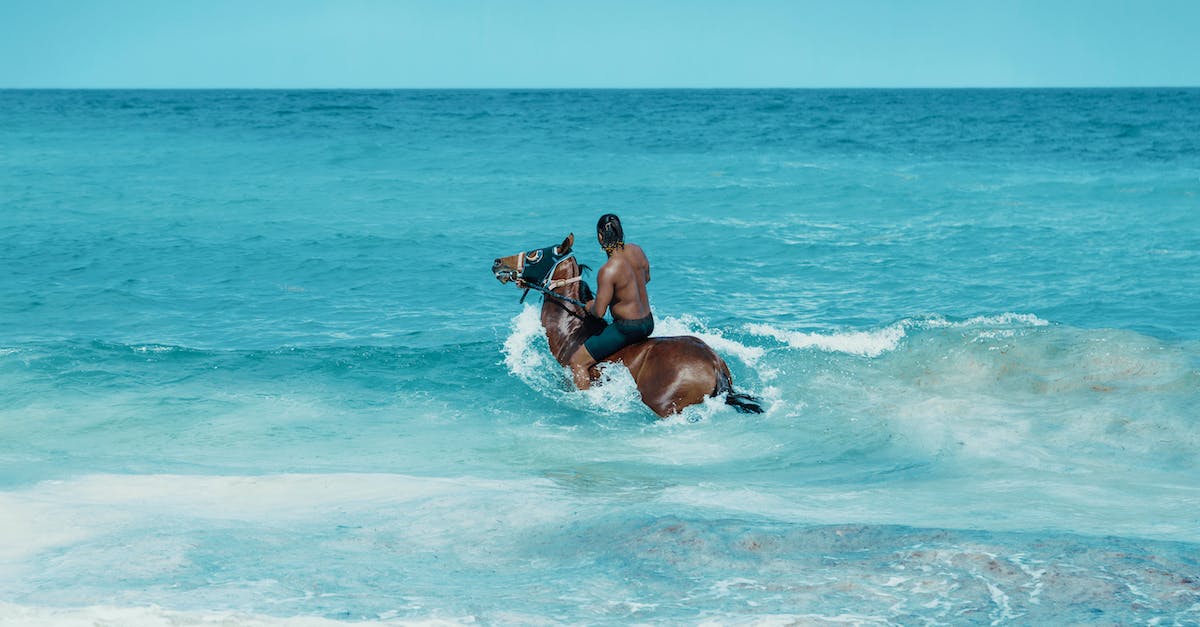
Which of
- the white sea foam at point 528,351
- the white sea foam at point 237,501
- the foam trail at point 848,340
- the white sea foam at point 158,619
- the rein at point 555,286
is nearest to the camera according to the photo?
the white sea foam at point 158,619

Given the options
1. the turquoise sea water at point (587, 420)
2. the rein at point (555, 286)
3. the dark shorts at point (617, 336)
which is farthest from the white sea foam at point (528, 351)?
the dark shorts at point (617, 336)

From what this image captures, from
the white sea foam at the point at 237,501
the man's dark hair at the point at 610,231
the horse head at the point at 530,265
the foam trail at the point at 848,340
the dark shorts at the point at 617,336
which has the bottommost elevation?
the white sea foam at the point at 237,501

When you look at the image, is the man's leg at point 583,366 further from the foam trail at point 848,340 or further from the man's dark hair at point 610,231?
the foam trail at point 848,340

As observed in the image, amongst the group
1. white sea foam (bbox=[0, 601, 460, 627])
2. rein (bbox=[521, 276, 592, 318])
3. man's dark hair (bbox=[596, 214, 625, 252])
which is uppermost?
man's dark hair (bbox=[596, 214, 625, 252])

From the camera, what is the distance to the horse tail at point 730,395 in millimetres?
10047

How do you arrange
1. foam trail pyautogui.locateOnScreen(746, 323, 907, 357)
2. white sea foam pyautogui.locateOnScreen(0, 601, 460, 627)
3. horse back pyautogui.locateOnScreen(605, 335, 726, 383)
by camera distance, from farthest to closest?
foam trail pyautogui.locateOnScreen(746, 323, 907, 357) → horse back pyautogui.locateOnScreen(605, 335, 726, 383) → white sea foam pyautogui.locateOnScreen(0, 601, 460, 627)

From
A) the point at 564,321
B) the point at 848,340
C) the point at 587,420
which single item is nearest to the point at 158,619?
the point at 587,420

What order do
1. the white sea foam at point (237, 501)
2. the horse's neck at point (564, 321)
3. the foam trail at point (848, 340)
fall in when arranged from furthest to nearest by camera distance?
1. the foam trail at point (848, 340)
2. the horse's neck at point (564, 321)
3. the white sea foam at point (237, 501)

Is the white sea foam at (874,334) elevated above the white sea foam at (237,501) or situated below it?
above

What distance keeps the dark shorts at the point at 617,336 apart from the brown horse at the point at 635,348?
0.06 meters

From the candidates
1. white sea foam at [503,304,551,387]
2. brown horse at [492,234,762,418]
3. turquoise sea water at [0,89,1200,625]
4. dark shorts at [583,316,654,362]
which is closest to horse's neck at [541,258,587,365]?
brown horse at [492,234,762,418]

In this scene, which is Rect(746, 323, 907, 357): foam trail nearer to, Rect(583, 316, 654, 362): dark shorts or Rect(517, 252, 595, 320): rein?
Rect(583, 316, 654, 362): dark shorts

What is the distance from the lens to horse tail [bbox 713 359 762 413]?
1005cm

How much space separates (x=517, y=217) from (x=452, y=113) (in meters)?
44.1
